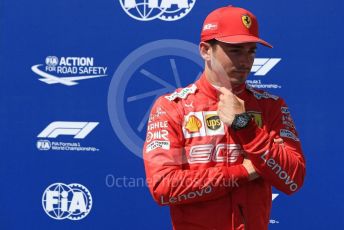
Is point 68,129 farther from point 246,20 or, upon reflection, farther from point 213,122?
point 246,20

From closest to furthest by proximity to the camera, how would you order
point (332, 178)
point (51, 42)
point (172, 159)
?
point (172, 159) → point (332, 178) → point (51, 42)

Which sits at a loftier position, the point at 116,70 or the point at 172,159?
the point at 116,70

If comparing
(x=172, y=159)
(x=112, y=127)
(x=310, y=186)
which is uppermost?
(x=112, y=127)

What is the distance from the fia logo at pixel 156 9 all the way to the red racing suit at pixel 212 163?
112 centimetres

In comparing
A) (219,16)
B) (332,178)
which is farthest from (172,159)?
(332,178)

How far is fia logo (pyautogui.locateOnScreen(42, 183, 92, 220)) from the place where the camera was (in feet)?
9.01

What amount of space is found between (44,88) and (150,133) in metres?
1.34

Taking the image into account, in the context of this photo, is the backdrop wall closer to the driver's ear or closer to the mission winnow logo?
the mission winnow logo

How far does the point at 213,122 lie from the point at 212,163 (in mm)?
128

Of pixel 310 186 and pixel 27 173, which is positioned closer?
pixel 310 186

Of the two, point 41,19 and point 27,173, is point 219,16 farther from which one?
point 27,173

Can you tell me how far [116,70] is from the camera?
2703mm

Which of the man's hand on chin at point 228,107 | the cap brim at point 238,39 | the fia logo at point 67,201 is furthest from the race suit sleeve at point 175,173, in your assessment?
the fia logo at point 67,201

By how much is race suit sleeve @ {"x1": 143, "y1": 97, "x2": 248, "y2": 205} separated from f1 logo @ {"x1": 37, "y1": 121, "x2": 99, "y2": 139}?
3.95ft
